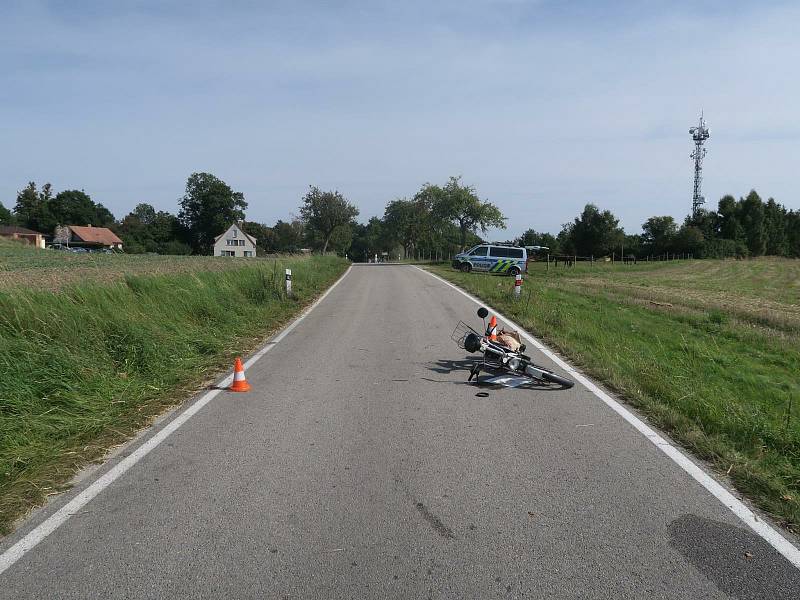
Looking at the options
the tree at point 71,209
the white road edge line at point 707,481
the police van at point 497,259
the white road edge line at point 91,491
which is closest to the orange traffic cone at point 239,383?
the white road edge line at point 91,491

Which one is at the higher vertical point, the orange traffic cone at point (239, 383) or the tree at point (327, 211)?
the tree at point (327, 211)

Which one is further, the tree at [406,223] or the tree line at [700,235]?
the tree at [406,223]

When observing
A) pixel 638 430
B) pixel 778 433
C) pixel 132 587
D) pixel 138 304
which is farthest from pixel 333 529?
pixel 138 304

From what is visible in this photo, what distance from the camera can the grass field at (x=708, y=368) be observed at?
5047 millimetres

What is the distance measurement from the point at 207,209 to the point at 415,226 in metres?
36.9

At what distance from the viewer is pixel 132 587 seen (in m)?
3.12

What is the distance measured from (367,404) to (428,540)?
3150 millimetres

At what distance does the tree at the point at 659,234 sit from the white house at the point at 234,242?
6017 cm

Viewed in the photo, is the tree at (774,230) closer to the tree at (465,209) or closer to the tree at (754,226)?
the tree at (754,226)

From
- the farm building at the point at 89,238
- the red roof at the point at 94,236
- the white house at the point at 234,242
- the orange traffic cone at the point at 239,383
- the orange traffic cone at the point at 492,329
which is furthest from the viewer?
the red roof at the point at 94,236

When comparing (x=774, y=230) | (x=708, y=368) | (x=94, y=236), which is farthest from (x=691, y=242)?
(x=94, y=236)

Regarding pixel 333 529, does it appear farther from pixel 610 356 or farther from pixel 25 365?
pixel 610 356

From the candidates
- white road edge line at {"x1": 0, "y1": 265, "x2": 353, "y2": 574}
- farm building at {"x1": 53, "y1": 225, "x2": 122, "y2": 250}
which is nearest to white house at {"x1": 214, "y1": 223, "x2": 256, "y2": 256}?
farm building at {"x1": 53, "y1": 225, "x2": 122, "y2": 250}

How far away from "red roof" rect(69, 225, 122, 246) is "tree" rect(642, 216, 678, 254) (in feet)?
Result: 286
